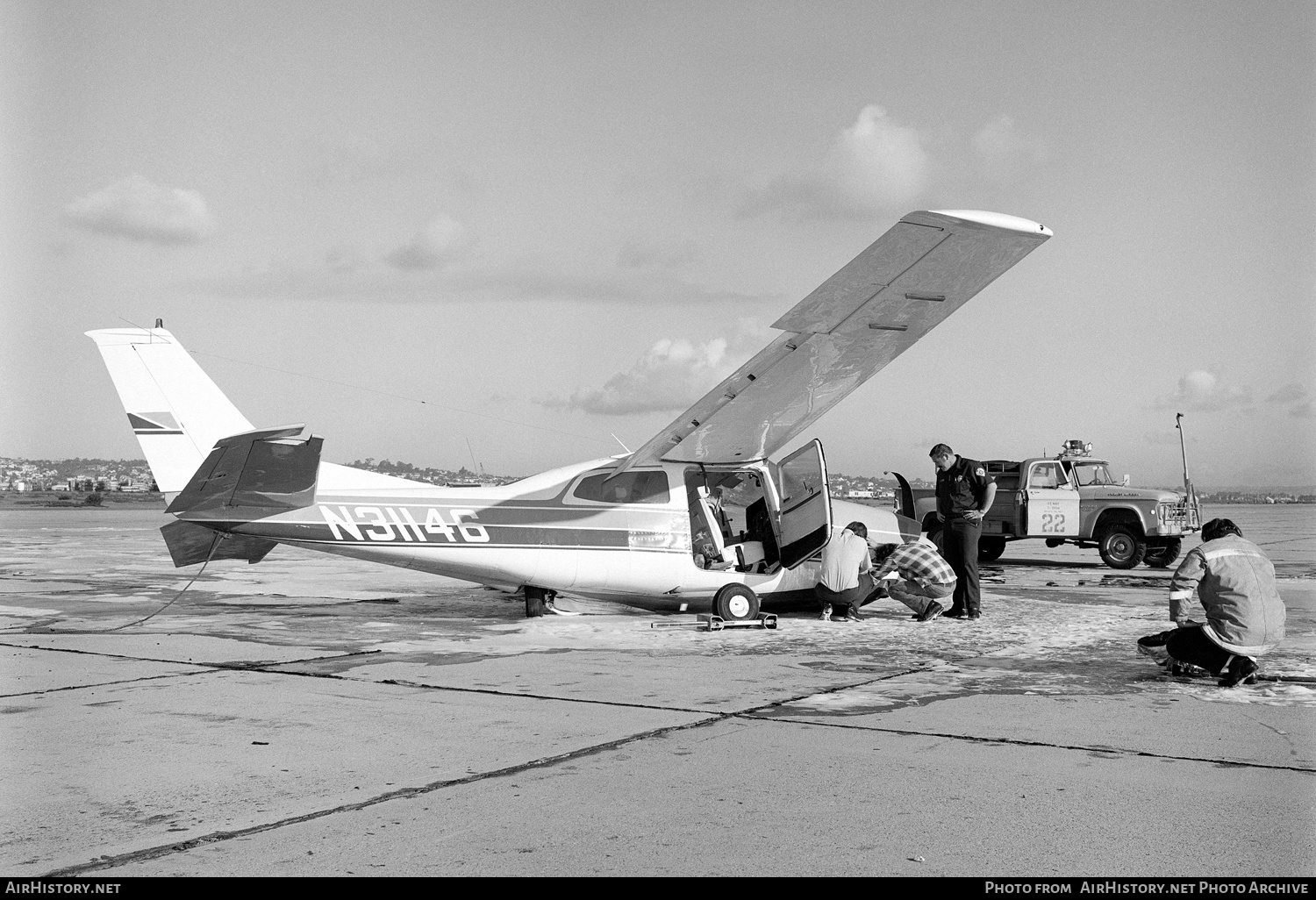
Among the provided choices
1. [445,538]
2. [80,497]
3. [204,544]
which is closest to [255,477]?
[204,544]

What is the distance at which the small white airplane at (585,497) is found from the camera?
9.27 metres

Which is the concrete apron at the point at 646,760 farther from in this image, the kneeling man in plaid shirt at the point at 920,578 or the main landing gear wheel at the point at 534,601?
the main landing gear wheel at the point at 534,601

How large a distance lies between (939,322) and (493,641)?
175 inches

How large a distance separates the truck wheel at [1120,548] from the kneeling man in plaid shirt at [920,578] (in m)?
9.25

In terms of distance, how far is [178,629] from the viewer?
32.0ft

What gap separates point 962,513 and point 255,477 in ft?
22.9

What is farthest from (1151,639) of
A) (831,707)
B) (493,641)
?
(493,641)

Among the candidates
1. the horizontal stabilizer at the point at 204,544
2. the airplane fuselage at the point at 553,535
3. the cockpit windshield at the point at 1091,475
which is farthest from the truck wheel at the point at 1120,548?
the horizontal stabilizer at the point at 204,544

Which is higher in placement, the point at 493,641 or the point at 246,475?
the point at 246,475

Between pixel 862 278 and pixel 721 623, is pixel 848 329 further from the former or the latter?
pixel 721 623

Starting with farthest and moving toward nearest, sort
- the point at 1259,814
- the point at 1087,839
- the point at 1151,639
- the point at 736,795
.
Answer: the point at 1151,639
the point at 736,795
the point at 1259,814
the point at 1087,839

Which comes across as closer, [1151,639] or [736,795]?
[736,795]

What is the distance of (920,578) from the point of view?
10633mm

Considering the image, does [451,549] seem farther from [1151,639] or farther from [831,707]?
[1151,639]
